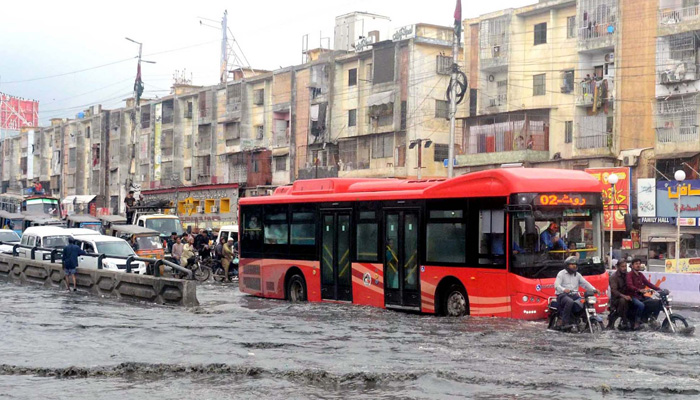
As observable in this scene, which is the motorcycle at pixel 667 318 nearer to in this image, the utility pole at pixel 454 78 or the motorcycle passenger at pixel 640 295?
the motorcycle passenger at pixel 640 295

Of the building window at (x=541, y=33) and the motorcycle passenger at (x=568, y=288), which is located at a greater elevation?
the building window at (x=541, y=33)

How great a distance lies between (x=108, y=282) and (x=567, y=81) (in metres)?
30.1

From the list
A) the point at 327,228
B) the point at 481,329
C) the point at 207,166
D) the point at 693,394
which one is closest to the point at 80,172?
the point at 207,166

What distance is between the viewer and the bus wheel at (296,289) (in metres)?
24.2

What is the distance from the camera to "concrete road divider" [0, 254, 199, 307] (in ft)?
75.7

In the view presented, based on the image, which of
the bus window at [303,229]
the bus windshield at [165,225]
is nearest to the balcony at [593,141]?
the bus windshield at [165,225]

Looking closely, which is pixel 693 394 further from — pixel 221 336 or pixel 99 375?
pixel 221 336

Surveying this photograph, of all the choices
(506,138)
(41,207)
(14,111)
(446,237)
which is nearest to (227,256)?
(446,237)

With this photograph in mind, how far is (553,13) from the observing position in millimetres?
49844

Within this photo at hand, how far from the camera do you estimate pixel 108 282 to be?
26.4m

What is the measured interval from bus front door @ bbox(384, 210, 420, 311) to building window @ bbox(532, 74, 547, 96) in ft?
102

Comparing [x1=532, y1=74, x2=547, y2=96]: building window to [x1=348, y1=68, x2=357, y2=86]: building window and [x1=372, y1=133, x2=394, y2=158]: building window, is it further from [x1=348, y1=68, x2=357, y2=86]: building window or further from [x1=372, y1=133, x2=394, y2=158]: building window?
[x1=348, y1=68, x2=357, y2=86]: building window

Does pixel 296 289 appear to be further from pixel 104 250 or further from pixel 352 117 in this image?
pixel 352 117

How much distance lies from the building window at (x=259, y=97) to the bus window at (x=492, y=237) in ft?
182
